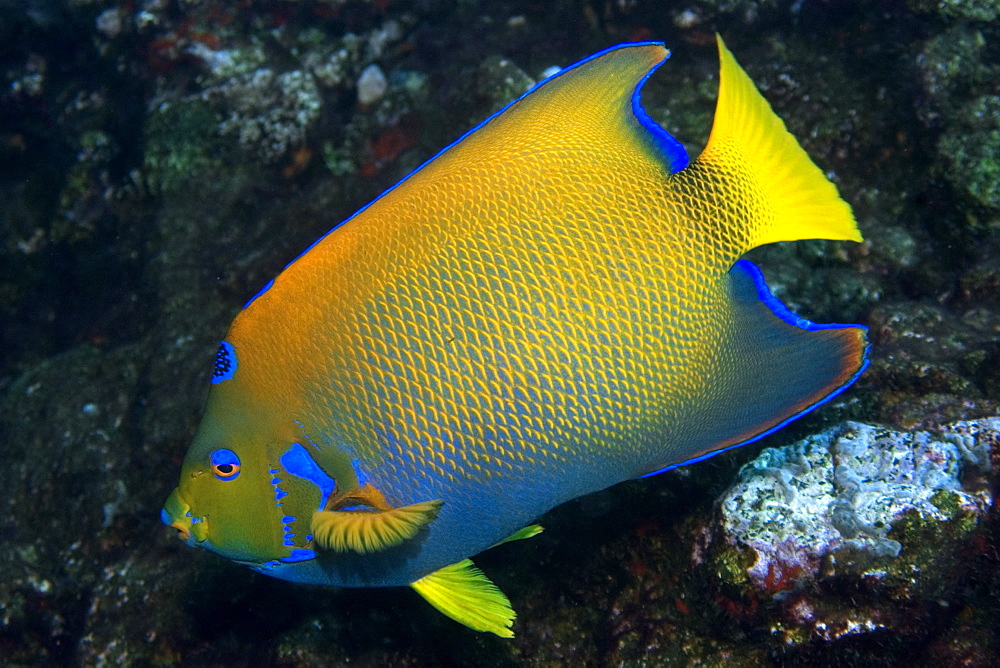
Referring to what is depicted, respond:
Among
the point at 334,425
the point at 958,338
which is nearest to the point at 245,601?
the point at 334,425

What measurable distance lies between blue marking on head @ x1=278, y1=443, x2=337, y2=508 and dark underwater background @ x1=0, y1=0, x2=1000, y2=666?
1.18 meters

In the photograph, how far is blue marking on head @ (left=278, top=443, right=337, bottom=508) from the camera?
150 centimetres

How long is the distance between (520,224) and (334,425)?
67 cm

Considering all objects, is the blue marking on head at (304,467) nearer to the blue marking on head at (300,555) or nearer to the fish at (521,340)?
the fish at (521,340)

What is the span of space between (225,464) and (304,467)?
193 millimetres

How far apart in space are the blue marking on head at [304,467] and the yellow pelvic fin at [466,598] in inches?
16.9

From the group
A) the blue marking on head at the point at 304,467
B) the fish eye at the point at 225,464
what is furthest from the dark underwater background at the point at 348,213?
the fish eye at the point at 225,464

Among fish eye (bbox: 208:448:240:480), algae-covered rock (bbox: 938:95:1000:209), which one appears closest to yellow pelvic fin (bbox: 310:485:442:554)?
fish eye (bbox: 208:448:240:480)

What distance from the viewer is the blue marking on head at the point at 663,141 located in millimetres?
1495

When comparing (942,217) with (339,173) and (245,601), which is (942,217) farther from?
(245,601)

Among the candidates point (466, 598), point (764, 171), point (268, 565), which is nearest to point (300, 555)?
point (268, 565)

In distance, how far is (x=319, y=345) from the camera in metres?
1.47

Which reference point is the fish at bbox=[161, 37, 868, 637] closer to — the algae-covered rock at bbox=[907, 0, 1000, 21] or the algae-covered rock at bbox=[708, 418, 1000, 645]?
the algae-covered rock at bbox=[708, 418, 1000, 645]

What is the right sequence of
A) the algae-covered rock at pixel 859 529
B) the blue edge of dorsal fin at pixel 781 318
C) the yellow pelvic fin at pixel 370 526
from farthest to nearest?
the algae-covered rock at pixel 859 529
the blue edge of dorsal fin at pixel 781 318
the yellow pelvic fin at pixel 370 526
